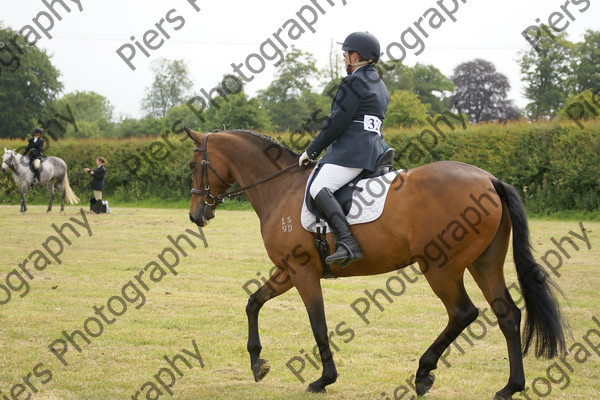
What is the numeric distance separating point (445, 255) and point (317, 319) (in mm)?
1196

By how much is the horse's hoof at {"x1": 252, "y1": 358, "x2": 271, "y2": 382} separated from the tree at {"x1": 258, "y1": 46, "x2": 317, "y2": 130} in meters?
53.7

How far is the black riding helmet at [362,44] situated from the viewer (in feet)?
17.9

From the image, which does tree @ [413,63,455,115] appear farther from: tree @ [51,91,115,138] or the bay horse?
the bay horse

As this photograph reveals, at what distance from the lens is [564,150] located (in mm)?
21062

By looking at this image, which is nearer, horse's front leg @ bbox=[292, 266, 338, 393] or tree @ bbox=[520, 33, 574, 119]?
horse's front leg @ bbox=[292, 266, 338, 393]

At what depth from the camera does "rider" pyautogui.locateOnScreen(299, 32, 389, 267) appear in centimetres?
519

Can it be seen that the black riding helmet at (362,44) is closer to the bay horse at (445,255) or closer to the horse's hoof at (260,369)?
the bay horse at (445,255)

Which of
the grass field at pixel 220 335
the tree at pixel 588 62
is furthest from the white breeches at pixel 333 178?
the tree at pixel 588 62

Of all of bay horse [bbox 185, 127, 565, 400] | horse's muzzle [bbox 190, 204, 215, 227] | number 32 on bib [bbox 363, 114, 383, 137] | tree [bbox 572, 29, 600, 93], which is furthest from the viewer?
tree [bbox 572, 29, 600, 93]

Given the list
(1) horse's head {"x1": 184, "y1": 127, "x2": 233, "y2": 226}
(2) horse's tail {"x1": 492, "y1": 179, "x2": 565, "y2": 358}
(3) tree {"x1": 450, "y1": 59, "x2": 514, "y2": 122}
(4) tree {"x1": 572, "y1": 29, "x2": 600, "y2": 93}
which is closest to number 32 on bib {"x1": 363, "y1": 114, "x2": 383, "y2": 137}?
(2) horse's tail {"x1": 492, "y1": 179, "x2": 565, "y2": 358}

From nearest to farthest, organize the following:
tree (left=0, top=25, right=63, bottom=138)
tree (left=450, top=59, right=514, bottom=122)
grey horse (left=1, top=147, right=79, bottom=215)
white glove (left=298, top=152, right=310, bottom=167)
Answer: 1. white glove (left=298, top=152, right=310, bottom=167)
2. grey horse (left=1, top=147, right=79, bottom=215)
3. tree (left=0, top=25, right=63, bottom=138)
4. tree (left=450, top=59, right=514, bottom=122)

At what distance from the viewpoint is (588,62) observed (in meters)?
47.8

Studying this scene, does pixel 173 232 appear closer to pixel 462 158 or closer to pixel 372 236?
pixel 462 158

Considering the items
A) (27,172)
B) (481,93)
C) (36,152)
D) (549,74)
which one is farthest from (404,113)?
(481,93)
